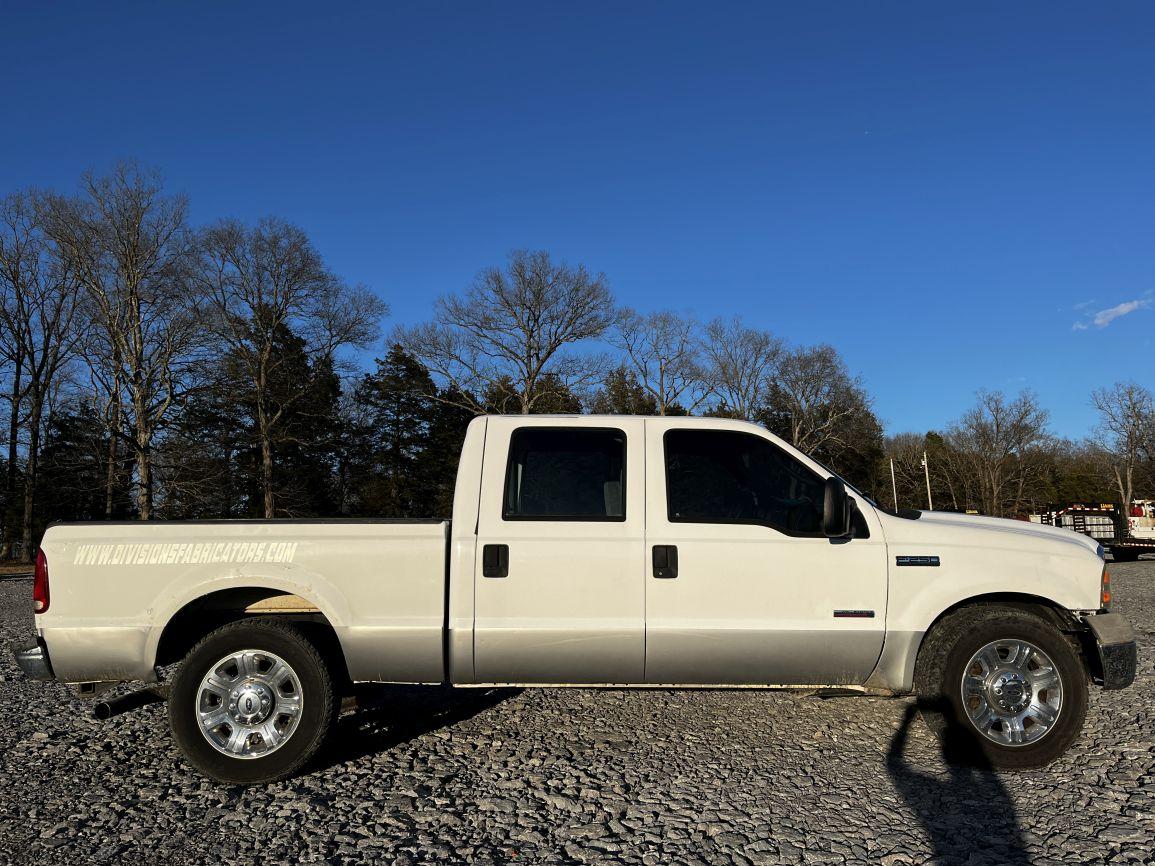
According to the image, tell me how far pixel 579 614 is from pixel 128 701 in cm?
249

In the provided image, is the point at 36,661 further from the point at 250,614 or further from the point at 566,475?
→ the point at 566,475

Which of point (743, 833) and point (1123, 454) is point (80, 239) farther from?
point (1123, 454)

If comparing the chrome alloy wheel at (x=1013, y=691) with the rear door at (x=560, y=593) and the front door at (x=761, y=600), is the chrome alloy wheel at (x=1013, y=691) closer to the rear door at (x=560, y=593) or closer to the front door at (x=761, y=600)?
the front door at (x=761, y=600)

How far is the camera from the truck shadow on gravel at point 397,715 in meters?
4.72

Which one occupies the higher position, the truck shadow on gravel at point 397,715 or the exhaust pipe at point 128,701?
→ the exhaust pipe at point 128,701

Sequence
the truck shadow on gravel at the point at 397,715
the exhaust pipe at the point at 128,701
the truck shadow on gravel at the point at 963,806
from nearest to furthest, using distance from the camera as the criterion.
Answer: the truck shadow on gravel at the point at 963,806 < the exhaust pipe at the point at 128,701 < the truck shadow on gravel at the point at 397,715

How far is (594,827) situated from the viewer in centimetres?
359

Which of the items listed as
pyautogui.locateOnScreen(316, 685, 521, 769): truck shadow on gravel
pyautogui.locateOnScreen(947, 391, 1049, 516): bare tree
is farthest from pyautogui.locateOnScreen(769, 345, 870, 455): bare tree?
pyautogui.locateOnScreen(316, 685, 521, 769): truck shadow on gravel

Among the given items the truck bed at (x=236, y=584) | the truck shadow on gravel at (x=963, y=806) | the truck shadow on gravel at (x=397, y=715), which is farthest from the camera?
the truck shadow on gravel at (x=397, y=715)

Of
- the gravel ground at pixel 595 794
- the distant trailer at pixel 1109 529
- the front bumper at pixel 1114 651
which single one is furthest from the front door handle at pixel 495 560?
the distant trailer at pixel 1109 529

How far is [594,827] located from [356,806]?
1.20 metres

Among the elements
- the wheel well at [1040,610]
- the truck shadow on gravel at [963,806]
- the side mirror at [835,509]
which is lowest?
the truck shadow on gravel at [963,806]

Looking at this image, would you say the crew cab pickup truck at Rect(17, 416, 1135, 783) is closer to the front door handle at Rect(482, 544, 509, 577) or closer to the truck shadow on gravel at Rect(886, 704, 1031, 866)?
the front door handle at Rect(482, 544, 509, 577)

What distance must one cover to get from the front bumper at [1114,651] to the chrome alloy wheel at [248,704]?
4332 mm
